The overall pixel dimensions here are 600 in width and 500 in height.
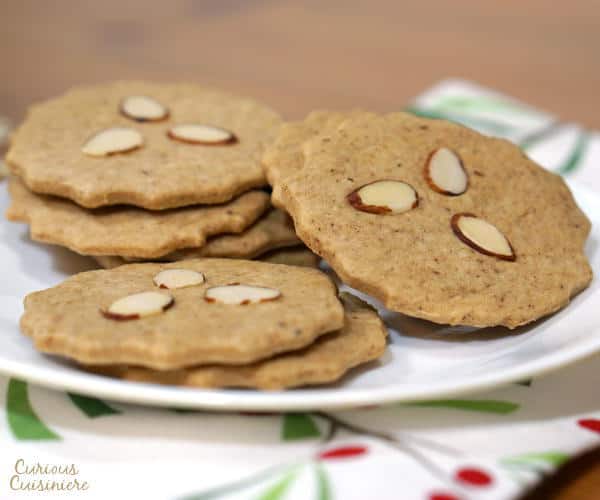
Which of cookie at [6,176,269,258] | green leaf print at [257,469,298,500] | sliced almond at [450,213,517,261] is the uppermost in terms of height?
sliced almond at [450,213,517,261]

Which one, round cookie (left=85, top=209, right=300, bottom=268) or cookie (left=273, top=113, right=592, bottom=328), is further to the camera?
round cookie (left=85, top=209, right=300, bottom=268)

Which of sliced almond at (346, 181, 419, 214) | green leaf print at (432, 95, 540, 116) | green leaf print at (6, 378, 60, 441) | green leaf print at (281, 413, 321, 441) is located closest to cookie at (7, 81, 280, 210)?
sliced almond at (346, 181, 419, 214)

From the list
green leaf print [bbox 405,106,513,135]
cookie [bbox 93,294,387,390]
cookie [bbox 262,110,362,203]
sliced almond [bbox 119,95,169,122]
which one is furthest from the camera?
green leaf print [bbox 405,106,513,135]

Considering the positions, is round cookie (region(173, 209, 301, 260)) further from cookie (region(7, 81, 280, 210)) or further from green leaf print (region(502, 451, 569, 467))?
green leaf print (region(502, 451, 569, 467))

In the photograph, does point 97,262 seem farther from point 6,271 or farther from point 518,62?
point 518,62

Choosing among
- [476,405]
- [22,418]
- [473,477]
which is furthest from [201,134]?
[473,477]

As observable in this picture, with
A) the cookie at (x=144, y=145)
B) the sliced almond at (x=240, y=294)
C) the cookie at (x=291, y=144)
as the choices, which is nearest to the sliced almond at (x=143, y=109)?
the cookie at (x=144, y=145)
